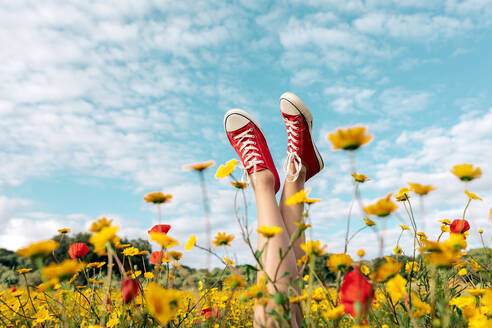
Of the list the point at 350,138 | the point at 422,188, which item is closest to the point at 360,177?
the point at 422,188

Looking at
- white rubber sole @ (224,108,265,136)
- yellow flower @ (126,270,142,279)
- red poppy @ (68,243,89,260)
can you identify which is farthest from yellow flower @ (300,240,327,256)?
white rubber sole @ (224,108,265,136)

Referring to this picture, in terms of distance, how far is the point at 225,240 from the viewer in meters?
1.08

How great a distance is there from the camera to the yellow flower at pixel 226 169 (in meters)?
1.27

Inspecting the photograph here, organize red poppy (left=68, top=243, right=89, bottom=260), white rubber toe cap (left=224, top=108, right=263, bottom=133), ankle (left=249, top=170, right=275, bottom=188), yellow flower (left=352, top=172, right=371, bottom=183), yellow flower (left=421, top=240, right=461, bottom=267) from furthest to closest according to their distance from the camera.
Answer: white rubber toe cap (left=224, top=108, right=263, bottom=133) → ankle (left=249, top=170, right=275, bottom=188) → red poppy (left=68, top=243, right=89, bottom=260) → yellow flower (left=352, top=172, right=371, bottom=183) → yellow flower (left=421, top=240, right=461, bottom=267)

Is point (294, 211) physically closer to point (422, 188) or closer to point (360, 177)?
point (360, 177)

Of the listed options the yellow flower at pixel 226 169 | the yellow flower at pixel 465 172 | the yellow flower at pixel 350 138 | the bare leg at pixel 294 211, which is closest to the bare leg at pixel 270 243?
the bare leg at pixel 294 211

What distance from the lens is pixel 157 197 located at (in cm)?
A: 110

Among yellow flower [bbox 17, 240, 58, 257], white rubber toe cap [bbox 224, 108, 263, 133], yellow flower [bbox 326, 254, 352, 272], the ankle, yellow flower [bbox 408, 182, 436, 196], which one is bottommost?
yellow flower [bbox 326, 254, 352, 272]

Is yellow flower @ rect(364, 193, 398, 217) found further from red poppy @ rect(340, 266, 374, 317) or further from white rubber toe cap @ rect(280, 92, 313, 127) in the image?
white rubber toe cap @ rect(280, 92, 313, 127)

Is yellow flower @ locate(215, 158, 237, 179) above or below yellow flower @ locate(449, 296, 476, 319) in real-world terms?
above

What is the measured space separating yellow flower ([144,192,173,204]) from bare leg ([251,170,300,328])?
1.19 feet

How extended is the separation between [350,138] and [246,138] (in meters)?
1.81

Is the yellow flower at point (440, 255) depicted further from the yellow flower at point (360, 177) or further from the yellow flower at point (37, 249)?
the yellow flower at point (37, 249)

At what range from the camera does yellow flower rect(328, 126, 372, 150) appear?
83 centimetres
